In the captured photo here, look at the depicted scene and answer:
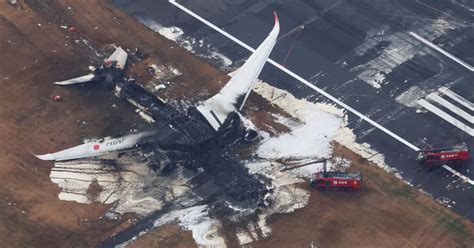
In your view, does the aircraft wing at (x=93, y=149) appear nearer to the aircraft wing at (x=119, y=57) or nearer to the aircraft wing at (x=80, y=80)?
the aircraft wing at (x=80, y=80)

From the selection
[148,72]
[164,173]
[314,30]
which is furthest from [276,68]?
[164,173]

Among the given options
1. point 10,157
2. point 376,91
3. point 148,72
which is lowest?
point 10,157

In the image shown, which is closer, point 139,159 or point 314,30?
point 139,159

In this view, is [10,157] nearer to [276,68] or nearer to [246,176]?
[246,176]

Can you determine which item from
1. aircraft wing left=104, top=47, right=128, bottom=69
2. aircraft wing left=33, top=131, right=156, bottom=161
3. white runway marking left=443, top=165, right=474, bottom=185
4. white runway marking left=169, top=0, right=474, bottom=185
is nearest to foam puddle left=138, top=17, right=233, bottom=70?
white runway marking left=169, top=0, right=474, bottom=185

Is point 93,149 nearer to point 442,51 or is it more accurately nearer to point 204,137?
point 204,137

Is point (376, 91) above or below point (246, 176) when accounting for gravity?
above

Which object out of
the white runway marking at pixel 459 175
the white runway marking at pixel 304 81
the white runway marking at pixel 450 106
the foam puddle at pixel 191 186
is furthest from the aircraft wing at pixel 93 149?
the white runway marking at pixel 450 106
